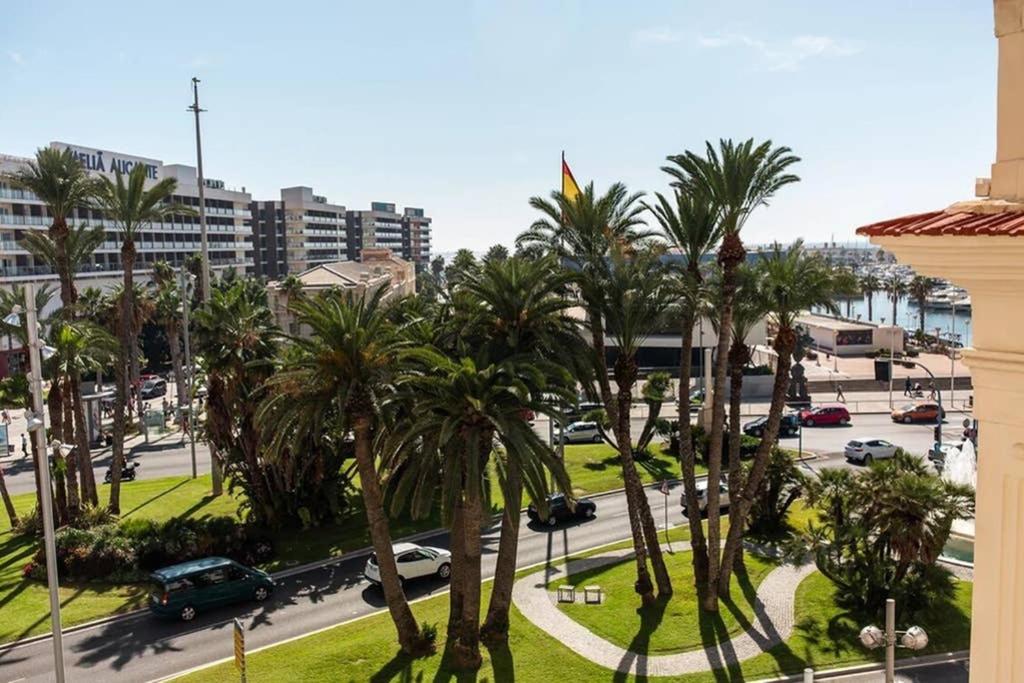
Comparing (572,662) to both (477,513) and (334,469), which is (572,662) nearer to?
(477,513)

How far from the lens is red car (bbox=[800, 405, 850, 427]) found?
50875 millimetres

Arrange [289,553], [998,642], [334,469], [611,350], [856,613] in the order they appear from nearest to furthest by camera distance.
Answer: [998,642], [856,613], [289,553], [334,469], [611,350]

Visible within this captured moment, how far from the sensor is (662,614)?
23.2 meters

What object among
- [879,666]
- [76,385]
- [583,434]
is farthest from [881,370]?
[76,385]

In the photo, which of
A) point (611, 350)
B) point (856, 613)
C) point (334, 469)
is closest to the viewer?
point (856, 613)

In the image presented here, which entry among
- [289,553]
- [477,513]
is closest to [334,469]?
[289,553]

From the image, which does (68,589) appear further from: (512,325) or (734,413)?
(734,413)

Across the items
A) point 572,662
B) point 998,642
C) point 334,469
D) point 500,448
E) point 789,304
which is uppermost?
point 789,304

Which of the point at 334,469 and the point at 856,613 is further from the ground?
the point at 334,469

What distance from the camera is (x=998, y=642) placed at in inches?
192

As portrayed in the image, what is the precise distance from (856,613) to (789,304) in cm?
908

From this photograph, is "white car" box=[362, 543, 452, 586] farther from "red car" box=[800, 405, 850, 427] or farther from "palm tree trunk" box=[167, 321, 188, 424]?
"palm tree trunk" box=[167, 321, 188, 424]

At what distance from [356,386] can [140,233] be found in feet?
241

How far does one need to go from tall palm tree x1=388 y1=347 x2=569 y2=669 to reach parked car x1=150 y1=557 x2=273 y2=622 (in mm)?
8200
